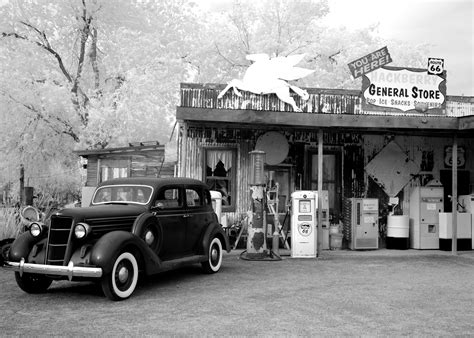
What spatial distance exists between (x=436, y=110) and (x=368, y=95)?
188 cm

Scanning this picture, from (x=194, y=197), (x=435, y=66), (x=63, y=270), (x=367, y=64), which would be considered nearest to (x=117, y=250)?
(x=63, y=270)

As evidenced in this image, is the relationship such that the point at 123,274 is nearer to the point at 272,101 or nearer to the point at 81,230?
the point at 81,230

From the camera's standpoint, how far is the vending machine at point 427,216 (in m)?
13.7

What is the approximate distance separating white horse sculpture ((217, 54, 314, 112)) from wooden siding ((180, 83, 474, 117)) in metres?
0.13

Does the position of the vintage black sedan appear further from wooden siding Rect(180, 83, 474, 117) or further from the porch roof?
wooden siding Rect(180, 83, 474, 117)

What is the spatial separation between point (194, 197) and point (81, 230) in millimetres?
2798

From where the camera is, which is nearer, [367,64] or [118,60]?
[367,64]

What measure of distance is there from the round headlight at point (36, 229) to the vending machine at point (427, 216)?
9.46 m

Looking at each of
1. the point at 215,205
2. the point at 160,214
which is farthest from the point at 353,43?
the point at 160,214

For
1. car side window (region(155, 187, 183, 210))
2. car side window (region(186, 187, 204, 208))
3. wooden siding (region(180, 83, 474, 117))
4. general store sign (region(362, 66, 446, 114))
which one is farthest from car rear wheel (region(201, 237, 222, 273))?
general store sign (region(362, 66, 446, 114))

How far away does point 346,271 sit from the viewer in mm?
10117

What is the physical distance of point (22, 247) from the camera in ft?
25.2

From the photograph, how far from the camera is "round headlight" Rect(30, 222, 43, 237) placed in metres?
7.84

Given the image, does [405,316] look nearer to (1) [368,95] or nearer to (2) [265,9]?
(1) [368,95]
